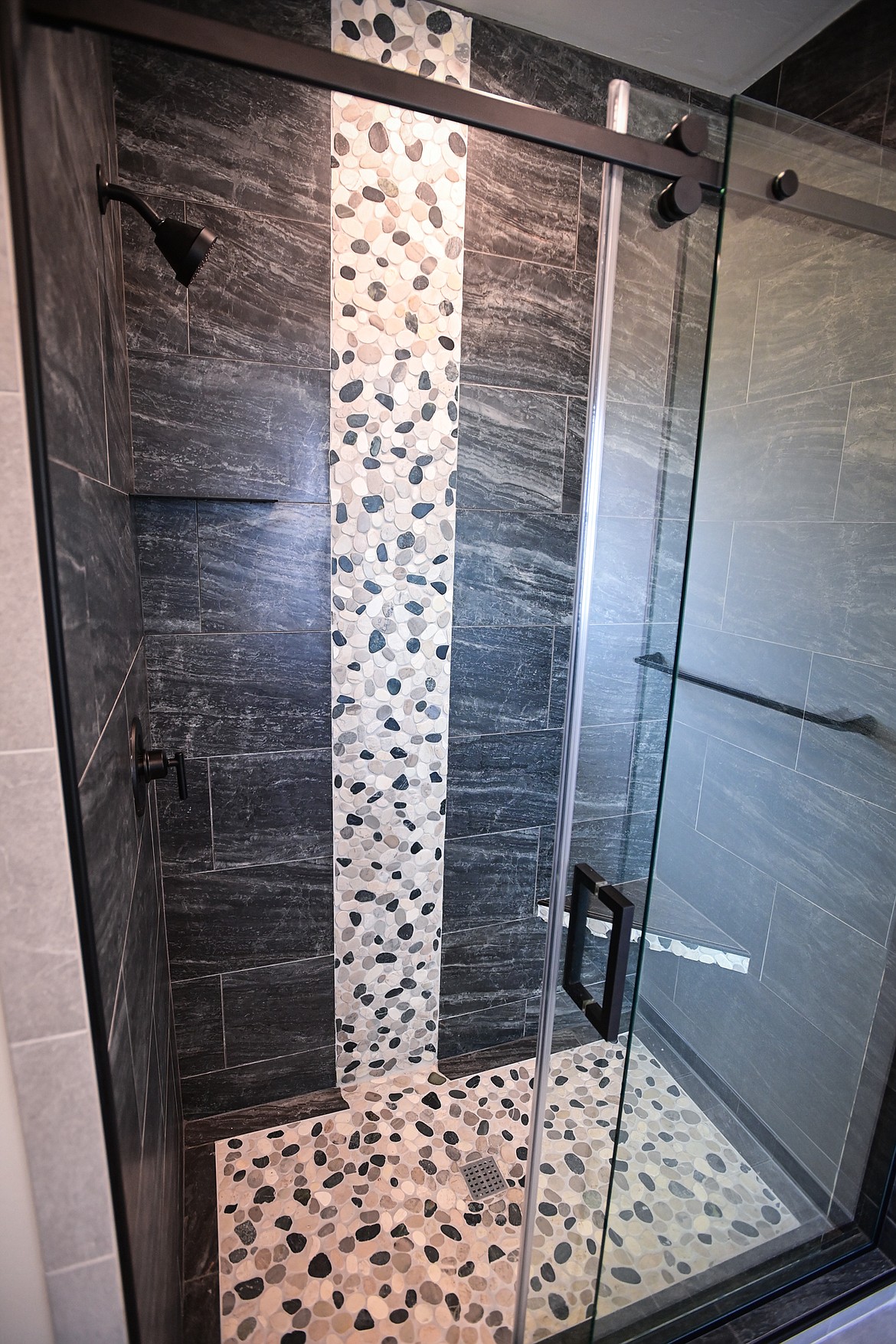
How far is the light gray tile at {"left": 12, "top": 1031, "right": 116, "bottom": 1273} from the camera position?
69cm

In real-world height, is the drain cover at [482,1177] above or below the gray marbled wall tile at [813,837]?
below

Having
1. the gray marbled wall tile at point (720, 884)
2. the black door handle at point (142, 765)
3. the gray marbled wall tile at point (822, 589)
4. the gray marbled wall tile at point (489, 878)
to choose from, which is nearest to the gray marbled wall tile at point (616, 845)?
the gray marbled wall tile at point (720, 884)

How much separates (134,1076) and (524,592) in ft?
4.37

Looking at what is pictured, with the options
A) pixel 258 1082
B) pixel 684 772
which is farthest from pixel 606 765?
pixel 258 1082

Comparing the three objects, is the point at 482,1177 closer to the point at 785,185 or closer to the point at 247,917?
the point at 247,917

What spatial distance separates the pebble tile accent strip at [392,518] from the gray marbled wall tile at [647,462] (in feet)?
2.97

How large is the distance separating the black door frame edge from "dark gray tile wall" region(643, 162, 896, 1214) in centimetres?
69

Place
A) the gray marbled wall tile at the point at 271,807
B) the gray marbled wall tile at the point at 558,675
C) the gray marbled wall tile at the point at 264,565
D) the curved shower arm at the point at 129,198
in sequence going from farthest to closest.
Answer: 1. the gray marbled wall tile at the point at 558,675
2. the gray marbled wall tile at the point at 271,807
3. the gray marbled wall tile at the point at 264,565
4. the curved shower arm at the point at 129,198

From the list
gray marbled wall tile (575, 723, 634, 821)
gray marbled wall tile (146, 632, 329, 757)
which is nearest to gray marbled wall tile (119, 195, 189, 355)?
gray marbled wall tile (146, 632, 329, 757)

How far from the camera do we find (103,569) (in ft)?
3.14

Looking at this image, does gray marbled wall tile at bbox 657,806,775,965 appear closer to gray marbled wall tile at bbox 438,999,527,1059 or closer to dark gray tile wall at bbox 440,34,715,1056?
dark gray tile wall at bbox 440,34,715,1056

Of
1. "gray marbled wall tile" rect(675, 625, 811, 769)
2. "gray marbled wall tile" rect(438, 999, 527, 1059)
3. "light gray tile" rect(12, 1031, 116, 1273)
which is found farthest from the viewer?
"gray marbled wall tile" rect(438, 999, 527, 1059)

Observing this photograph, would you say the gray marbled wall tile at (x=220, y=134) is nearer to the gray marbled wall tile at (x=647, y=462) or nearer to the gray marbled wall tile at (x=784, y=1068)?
the gray marbled wall tile at (x=647, y=462)

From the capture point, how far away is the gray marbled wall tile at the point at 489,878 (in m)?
1.90
